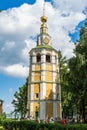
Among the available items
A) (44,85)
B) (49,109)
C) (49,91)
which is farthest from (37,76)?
(49,109)

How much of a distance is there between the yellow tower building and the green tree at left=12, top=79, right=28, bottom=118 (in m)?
7.91

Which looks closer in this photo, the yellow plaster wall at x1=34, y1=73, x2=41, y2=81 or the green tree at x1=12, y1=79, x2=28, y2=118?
the yellow plaster wall at x1=34, y1=73, x2=41, y2=81

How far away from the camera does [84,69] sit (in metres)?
41.1

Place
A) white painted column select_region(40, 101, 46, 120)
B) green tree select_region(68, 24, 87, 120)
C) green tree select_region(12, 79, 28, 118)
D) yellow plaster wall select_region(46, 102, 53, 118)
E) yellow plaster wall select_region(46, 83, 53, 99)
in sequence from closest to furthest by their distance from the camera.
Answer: green tree select_region(68, 24, 87, 120), white painted column select_region(40, 101, 46, 120), yellow plaster wall select_region(46, 102, 53, 118), yellow plaster wall select_region(46, 83, 53, 99), green tree select_region(12, 79, 28, 118)

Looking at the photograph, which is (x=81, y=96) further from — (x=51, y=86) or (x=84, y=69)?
(x=51, y=86)

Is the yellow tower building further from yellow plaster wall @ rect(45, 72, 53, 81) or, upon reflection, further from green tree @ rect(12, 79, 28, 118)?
green tree @ rect(12, 79, 28, 118)

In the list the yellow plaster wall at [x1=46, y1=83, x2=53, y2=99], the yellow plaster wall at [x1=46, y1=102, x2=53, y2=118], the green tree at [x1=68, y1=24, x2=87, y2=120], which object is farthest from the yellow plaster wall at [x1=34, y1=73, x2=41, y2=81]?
the green tree at [x1=68, y1=24, x2=87, y2=120]

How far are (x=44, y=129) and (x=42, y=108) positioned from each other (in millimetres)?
36248

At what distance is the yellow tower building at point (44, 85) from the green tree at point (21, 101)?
791 centimetres

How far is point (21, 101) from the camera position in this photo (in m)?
73.0

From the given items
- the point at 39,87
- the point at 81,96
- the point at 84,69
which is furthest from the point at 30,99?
the point at 84,69

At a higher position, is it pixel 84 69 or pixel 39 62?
pixel 39 62

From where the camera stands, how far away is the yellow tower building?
6138cm

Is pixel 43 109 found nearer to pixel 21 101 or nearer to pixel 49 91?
pixel 49 91
